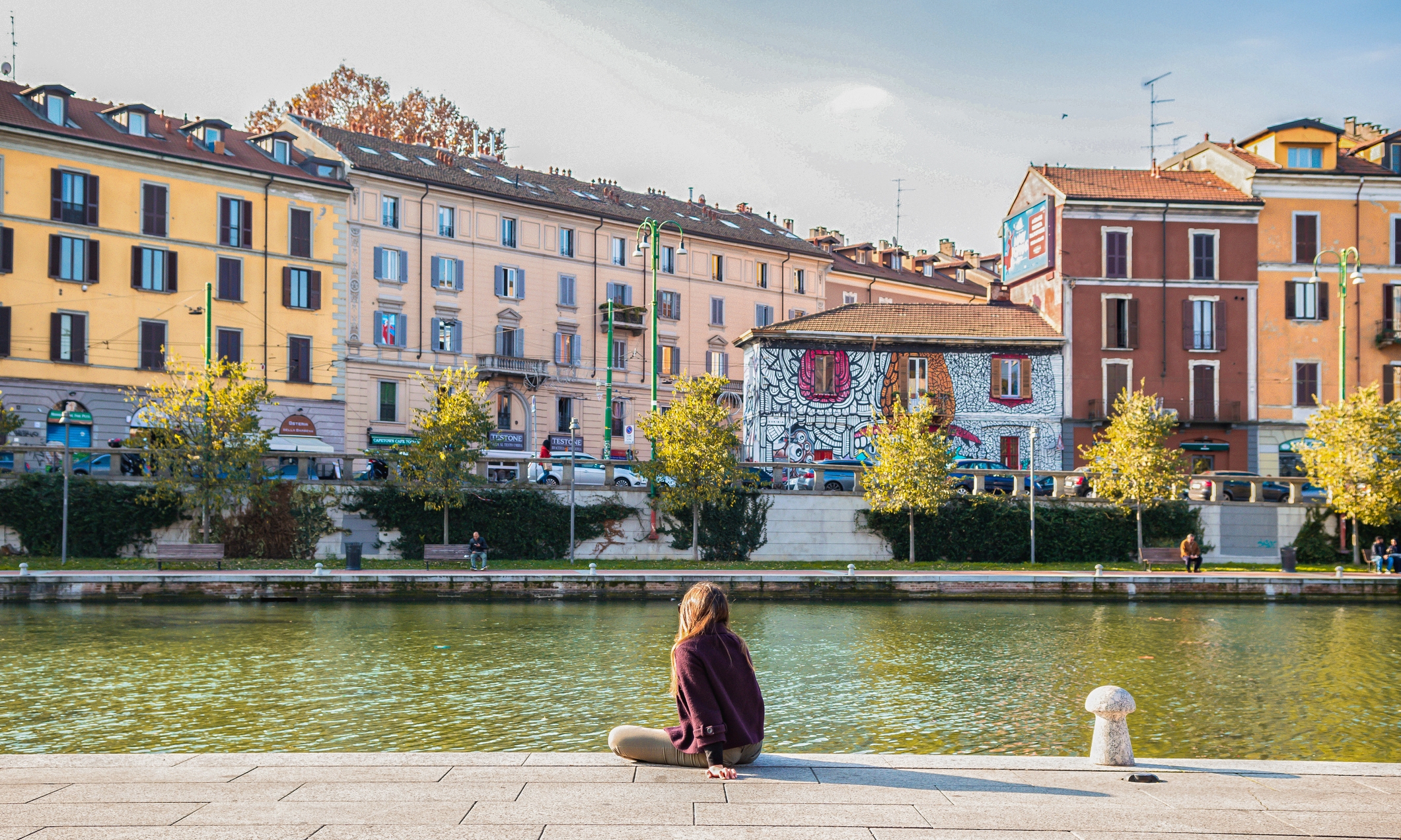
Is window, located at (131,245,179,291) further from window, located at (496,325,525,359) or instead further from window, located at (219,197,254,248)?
window, located at (496,325,525,359)

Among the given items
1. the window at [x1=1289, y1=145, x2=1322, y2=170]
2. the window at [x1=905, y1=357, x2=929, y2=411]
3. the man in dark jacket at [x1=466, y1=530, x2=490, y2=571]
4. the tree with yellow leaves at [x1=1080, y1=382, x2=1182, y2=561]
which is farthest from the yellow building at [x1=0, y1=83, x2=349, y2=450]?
the window at [x1=1289, y1=145, x2=1322, y2=170]

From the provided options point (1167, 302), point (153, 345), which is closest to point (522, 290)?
point (153, 345)

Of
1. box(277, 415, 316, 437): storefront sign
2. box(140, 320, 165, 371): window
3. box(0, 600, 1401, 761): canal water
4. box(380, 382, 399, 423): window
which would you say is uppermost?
box(140, 320, 165, 371): window

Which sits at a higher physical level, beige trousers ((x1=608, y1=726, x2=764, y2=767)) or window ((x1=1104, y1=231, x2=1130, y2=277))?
window ((x1=1104, y1=231, x2=1130, y2=277))

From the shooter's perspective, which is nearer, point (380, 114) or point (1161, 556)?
point (1161, 556)

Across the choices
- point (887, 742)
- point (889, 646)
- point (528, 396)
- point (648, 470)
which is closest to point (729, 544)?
point (648, 470)

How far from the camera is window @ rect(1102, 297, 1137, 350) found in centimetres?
5328

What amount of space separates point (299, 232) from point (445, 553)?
24.5m

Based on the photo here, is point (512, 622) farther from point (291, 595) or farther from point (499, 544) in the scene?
point (499, 544)

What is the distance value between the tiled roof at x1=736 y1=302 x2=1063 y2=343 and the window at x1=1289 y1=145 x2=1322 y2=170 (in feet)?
44.3

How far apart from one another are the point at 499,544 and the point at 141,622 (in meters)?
14.9

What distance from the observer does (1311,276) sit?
54312 mm

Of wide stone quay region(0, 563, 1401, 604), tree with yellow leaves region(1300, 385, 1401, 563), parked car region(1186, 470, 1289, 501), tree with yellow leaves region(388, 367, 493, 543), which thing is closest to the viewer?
wide stone quay region(0, 563, 1401, 604)

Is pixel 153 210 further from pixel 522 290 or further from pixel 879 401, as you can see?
pixel 879 401
